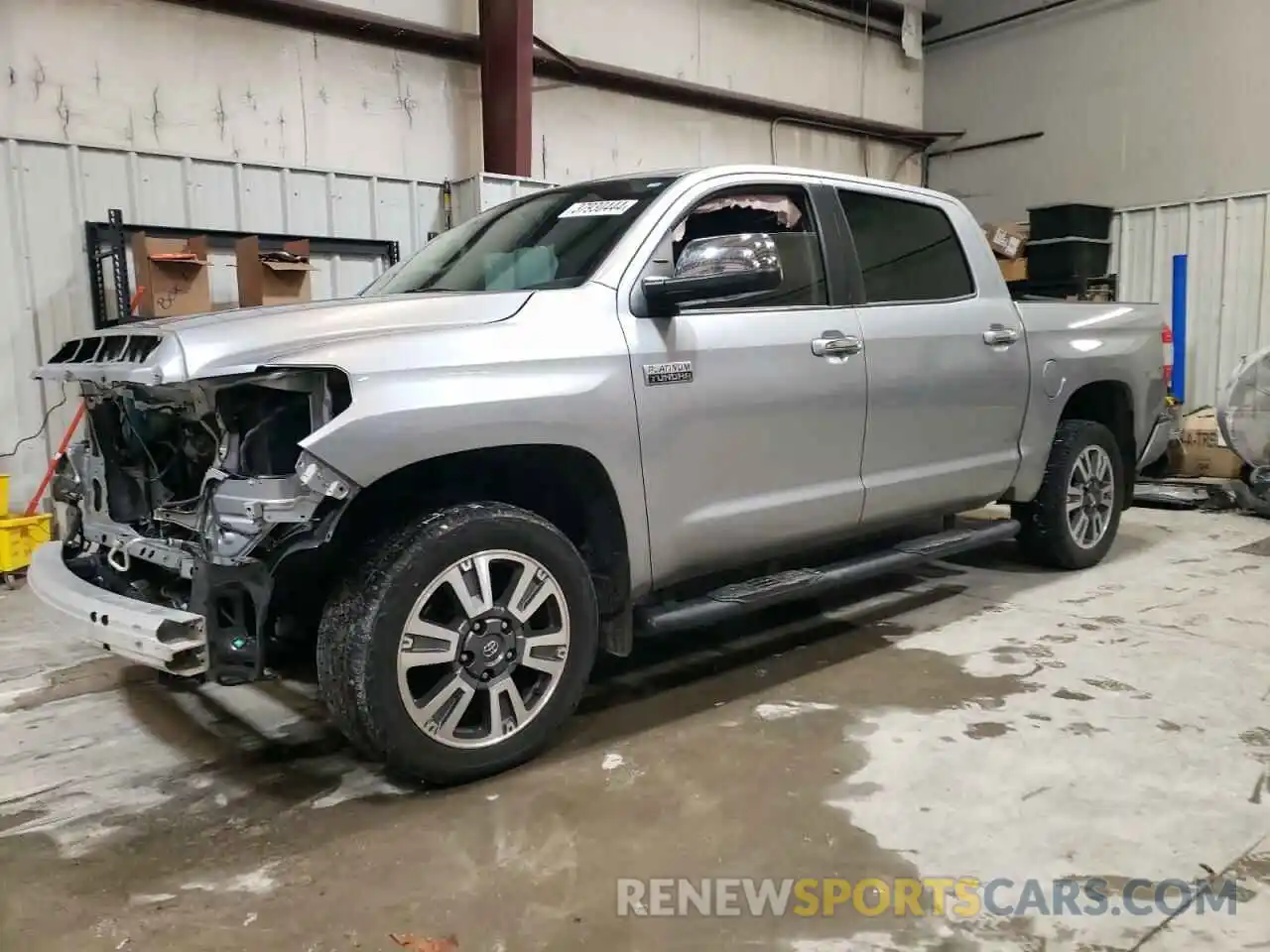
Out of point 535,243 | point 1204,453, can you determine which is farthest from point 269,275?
point 1204,453

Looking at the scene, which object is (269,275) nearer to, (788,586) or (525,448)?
(525,448)

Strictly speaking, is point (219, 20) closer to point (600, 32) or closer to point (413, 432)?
point (600, 32)

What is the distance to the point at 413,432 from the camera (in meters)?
2.33

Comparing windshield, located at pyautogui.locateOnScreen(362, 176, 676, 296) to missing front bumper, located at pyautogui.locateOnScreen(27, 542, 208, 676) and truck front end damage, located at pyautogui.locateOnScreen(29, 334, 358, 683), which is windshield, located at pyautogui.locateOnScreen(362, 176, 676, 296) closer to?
truck front end damage, located at pyautogui.locateOnScreen(29, 334, 358, 683)

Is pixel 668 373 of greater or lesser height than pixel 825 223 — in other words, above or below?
below

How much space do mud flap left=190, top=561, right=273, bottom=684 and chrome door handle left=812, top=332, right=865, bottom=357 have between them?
6.33ft

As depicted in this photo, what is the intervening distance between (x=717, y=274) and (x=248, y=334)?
1.29 m

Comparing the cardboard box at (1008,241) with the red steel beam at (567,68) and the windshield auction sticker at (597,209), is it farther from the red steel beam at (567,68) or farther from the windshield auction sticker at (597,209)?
the windshield auction sticker at (597,209)

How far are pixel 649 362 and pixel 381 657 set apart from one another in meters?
1.13

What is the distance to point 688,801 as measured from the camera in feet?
8.16

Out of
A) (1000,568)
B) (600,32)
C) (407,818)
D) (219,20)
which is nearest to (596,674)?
(407,818)

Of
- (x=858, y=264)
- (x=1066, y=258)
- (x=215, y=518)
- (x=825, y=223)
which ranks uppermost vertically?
(x=1066, y=258)

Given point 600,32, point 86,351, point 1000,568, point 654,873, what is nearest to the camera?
point 654,873

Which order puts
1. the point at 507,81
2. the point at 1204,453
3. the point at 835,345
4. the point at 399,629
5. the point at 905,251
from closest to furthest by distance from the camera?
the point at 399,629 → the point at 835,345 → the point at 905,251 → the point at 507,81 → the point at 1204,453
